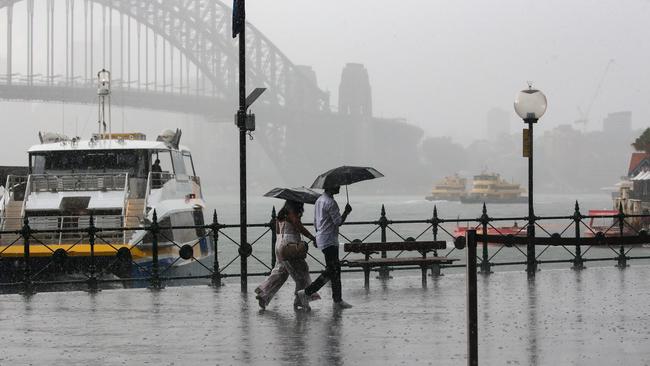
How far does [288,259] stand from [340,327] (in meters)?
1.58

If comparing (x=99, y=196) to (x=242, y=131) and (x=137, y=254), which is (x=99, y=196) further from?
(x=242, y=131)

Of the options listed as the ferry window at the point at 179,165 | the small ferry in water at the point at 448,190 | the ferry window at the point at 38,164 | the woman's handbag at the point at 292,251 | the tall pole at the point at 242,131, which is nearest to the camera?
the woman's handbag at the point at 292,251

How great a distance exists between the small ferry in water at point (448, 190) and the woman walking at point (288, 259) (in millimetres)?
137328

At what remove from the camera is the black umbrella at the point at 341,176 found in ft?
33.8

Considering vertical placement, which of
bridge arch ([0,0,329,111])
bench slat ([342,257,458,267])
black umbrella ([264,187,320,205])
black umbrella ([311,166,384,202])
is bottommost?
bench slat ([342,257,458,267])

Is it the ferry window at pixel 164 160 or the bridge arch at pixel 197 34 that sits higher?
the bridge arch at pixel 197 34

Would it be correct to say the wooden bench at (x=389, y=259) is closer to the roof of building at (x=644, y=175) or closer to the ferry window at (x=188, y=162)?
the ferry window at (x=188, y=162)

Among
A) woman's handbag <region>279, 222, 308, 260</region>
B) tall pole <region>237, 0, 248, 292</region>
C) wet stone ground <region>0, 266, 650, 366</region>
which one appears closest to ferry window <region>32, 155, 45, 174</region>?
wet stone ground <region>0, 266, 650, 366</region>

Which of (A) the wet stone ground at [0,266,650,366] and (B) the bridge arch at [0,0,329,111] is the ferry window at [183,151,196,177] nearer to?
(A) the wet stone ground at [0,266,650,366]

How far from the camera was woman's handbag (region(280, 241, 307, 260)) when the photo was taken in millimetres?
10156

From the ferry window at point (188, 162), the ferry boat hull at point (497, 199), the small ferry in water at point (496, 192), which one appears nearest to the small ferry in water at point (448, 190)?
the ferry boat hull at point (497, 199)

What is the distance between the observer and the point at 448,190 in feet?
490

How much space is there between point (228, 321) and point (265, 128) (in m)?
81.2

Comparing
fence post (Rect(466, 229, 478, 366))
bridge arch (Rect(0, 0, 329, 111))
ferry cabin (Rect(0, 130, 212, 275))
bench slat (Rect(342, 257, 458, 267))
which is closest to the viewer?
fence post (Rect(466, 229, 478, 366))
